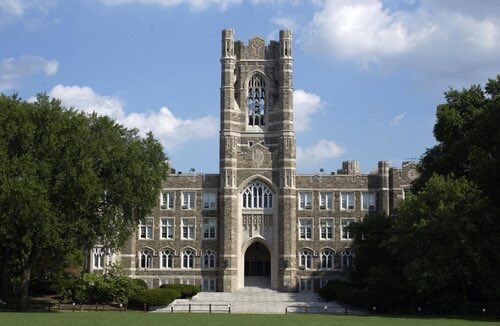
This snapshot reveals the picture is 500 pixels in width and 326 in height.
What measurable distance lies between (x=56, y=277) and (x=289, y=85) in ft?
96.5

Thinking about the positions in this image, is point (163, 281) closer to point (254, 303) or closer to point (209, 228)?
point (209, 228)

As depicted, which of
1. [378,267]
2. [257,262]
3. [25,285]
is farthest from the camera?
[257,262]

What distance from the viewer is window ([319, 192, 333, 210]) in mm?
82562

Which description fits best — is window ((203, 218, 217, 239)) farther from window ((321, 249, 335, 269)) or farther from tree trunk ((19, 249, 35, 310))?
tree trunk ((19, 249, 35, 310))

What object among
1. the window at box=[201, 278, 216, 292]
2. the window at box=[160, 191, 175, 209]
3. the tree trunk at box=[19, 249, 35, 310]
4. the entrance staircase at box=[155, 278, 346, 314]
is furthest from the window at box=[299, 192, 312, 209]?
the tree trunk at box=[19, 249, 35, 310]

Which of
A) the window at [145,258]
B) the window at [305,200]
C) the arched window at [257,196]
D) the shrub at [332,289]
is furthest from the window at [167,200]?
the shrub at [332,289]

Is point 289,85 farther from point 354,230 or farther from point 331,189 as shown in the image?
point 354,230

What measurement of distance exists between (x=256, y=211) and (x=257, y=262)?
19.9 feet

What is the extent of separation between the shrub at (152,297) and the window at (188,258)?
16007 mm

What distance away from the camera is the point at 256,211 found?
81438mm

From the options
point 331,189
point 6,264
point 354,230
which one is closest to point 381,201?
point 331,189

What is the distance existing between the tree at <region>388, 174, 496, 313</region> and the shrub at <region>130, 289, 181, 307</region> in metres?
19.0

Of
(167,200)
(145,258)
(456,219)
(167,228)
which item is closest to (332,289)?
(167,228)

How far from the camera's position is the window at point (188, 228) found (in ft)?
271
